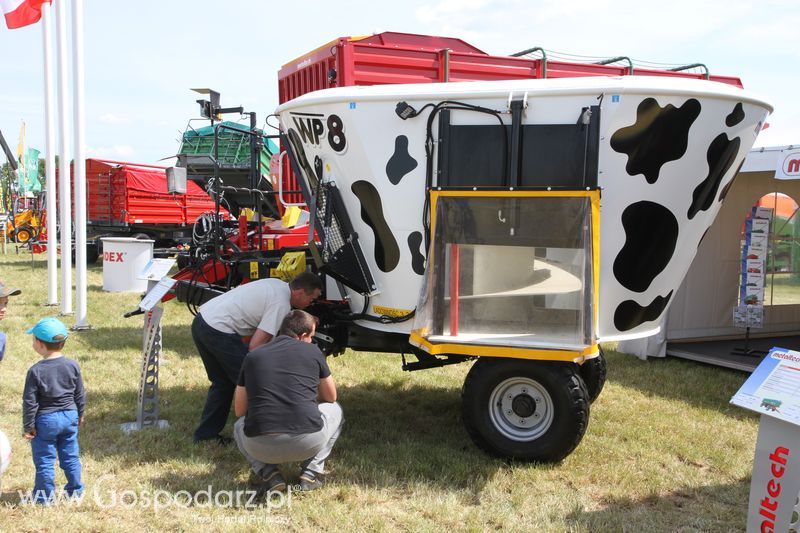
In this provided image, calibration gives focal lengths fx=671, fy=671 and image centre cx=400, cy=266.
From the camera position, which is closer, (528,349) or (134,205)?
(528,349)

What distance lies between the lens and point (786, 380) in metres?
3.28

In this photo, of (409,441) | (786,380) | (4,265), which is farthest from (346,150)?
(4,265)

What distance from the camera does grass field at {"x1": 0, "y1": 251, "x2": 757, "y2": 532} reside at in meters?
3.88

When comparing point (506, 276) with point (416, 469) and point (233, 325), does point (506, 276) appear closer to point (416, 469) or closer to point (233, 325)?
point (416, 469)

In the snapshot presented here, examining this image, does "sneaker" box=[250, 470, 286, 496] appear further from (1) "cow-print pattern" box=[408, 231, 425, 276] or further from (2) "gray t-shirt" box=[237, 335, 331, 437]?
(1) "cow-print pattern" box=[408, 231, 425, 276]

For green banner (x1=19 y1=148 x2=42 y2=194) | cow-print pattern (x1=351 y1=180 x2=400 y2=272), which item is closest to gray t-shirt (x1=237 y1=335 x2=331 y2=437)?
cow-print pattern (x1=351 y1=180 x2=400 y2=272)

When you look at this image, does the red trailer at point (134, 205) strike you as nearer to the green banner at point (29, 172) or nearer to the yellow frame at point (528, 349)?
the green banner at point (29, 172)

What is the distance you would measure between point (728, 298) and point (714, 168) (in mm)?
5461

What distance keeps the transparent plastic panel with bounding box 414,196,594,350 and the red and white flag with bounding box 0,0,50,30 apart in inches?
330

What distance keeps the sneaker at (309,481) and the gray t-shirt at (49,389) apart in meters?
1.40

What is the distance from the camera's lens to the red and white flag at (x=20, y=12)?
9781 millimetres

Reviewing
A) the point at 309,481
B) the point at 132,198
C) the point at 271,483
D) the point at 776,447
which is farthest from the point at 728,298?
the point at 132,198

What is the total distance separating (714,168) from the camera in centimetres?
451

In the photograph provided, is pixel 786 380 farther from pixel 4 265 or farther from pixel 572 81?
pixel 4 265
